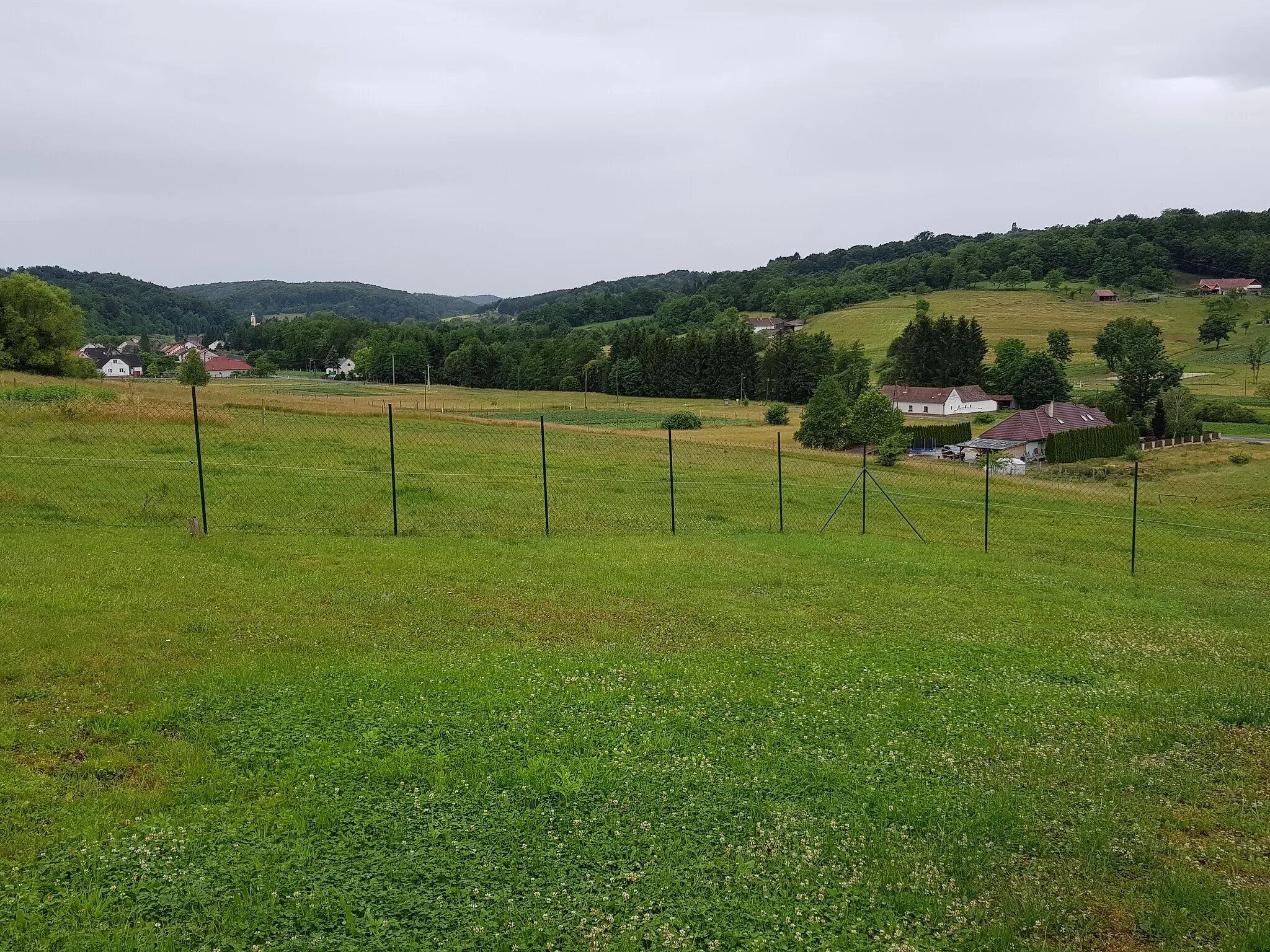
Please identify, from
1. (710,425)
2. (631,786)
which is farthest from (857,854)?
(710,425)

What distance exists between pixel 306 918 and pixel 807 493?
26023mm

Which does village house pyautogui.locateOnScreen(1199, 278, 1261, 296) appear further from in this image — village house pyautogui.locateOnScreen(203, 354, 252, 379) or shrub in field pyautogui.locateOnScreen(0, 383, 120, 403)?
shrub in field pyautogui.locateOnScreen(0, 383, 120, 403)

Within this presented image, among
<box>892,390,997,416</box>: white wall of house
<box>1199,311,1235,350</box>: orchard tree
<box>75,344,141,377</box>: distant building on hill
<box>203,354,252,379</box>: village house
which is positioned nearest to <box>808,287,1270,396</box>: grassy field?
<box>1199,311,1235,350</box>: orchard tree

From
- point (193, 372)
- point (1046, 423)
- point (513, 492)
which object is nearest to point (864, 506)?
point (513, 492)

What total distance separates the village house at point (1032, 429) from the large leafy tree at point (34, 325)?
63.0 m

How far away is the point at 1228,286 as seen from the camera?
532 ft

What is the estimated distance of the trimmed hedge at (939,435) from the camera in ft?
252

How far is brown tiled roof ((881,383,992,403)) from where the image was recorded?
99.9 meters

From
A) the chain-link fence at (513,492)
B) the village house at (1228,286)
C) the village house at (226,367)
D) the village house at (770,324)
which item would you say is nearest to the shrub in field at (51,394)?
the chain-link fence at (513,492)

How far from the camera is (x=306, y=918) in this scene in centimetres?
534

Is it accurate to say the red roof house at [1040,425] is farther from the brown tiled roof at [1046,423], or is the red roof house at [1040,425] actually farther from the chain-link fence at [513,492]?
the chain-link fence at [513,492]

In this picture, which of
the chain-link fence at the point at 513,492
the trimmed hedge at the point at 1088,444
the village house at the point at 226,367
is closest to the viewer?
the chain-link fence at the point at 513,492

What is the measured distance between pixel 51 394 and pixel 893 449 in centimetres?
4547

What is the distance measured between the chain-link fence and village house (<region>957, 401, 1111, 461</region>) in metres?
22.4
